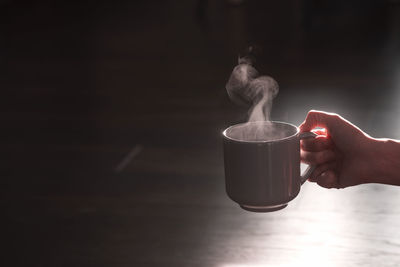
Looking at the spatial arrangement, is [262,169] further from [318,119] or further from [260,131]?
[318,119]

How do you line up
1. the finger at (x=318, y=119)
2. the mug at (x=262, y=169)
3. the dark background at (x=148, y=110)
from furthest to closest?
the dark background at (x=148, y=110) < the finger at (x=318, y=119) < the mug at (x=262, y=169)

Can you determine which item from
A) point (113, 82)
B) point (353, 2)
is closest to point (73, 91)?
point (113, 82)

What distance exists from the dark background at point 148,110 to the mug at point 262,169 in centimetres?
59

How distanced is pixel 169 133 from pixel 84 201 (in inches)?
23.5

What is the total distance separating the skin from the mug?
190 mm

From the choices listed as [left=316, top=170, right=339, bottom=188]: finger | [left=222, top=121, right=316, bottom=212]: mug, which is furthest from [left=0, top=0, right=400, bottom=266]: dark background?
[left=222, top=121, right=316, bottom=212]: mug

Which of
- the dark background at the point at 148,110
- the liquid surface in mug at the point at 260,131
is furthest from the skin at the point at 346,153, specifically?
the dark background at the point at 148,110

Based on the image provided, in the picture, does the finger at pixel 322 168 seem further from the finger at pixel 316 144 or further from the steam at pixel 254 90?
the steam at pixel 254 90

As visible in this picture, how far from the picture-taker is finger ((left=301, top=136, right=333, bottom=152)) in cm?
112

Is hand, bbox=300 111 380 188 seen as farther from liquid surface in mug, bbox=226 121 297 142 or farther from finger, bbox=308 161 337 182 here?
liquid surface in mug, bbox=226 121 297 142

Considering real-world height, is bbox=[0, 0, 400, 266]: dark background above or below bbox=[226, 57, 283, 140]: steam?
below

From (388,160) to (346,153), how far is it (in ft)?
0.25

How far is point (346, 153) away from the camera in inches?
45.4

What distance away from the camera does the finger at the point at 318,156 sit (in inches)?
43.7
